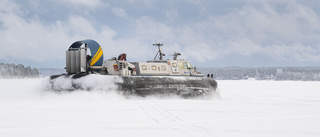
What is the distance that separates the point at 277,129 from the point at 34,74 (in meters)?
70.5

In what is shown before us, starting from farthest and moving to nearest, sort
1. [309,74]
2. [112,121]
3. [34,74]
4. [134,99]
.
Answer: [309,74] → [34,74] → [134,99] → [112,121]

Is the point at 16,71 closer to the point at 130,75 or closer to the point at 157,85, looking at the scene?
the point at 130,75

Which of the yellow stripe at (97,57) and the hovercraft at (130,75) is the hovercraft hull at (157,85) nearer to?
the hovercraft at (130,75)

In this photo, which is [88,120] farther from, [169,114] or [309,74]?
[309,74]

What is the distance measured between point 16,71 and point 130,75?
6379cm

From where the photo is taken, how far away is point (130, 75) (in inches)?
518

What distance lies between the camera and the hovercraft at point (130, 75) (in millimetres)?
12258

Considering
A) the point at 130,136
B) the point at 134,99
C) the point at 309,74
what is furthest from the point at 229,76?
the point at 130,136

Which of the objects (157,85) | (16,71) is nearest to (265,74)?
(16,71)

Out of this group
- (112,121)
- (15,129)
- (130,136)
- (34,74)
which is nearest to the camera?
(130,136)

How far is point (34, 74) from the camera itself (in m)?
70.2

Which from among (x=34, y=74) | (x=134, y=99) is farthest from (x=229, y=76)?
(x=134, y=99)

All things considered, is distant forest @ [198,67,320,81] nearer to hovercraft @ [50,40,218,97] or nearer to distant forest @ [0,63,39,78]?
distant forest @ [0,63,39,78]

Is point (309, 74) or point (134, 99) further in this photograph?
A: point (309, 74)
